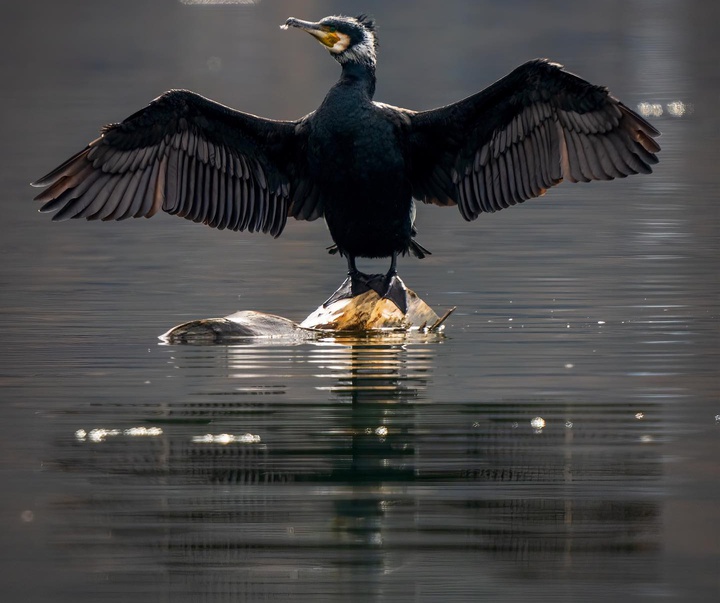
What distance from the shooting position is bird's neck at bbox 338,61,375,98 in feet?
33.0

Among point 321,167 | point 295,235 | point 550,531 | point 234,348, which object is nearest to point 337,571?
point 550,531

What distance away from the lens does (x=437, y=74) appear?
29.9m

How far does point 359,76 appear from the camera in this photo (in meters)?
10.1

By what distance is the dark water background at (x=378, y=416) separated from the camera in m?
5.76

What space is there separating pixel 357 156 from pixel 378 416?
252 cm

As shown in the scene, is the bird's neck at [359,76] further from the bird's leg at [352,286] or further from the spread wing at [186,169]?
the bird's leg at [352,286]

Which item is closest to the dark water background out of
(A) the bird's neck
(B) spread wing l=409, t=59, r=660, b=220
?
(B) spread wing l=409, t=59, r=660, b=220

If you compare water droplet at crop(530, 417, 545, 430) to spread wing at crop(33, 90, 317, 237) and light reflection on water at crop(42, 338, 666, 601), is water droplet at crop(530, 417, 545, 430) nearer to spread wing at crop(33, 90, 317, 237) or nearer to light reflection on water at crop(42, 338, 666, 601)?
light reflection on water at crop(42, 338, 666, 601)

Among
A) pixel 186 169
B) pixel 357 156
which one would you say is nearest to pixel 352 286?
pixel 357 156

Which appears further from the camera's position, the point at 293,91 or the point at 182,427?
the point at 293,91

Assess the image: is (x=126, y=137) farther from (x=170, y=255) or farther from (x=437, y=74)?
(x=437, y=74)

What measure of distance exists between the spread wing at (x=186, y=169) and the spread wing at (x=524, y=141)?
0.87 metres

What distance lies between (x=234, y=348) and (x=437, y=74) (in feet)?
68.5

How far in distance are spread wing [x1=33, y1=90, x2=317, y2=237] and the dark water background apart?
2.23 ft
